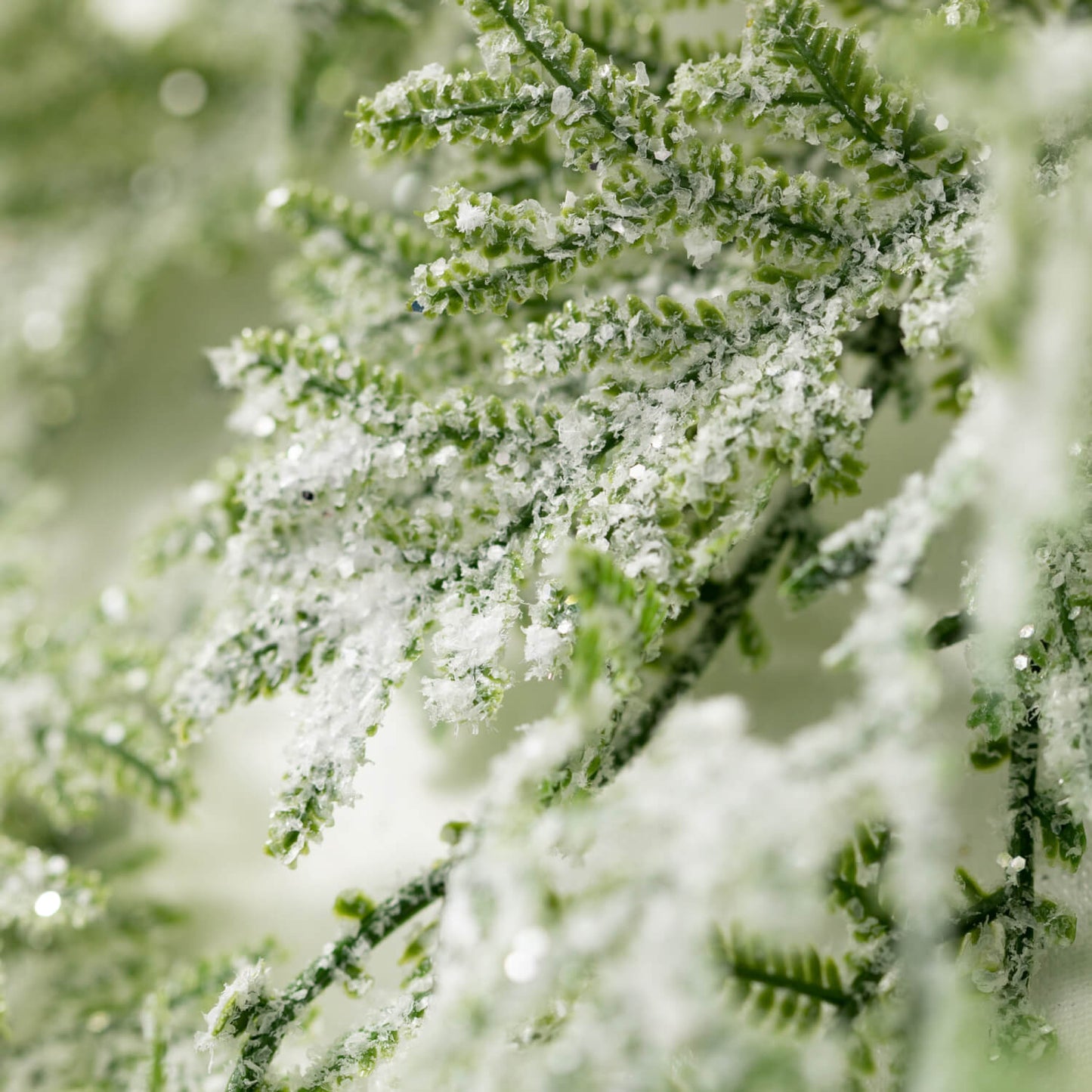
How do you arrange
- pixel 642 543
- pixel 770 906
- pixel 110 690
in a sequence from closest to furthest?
pixel 770 906
pixel 642 543
pixel 110 690

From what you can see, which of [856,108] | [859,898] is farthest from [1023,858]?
[856,108]

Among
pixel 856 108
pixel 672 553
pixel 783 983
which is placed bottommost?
pixel 783 983

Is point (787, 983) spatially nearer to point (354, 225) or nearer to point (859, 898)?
point (859, 898)

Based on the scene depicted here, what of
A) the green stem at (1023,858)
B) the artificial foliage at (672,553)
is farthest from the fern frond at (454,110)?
the green stem at (1023,858)

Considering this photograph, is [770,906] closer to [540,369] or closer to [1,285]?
[540,369]

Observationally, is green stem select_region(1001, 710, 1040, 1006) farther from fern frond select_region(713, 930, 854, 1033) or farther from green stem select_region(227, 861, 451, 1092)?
green stem select_region(227, 861, 451, 1092)

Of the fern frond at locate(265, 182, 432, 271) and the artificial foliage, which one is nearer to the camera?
the artificial foliage

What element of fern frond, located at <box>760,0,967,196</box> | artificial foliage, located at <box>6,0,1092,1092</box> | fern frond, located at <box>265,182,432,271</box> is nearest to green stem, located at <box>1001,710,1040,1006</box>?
artificial foliage, located at <box>6,0,1092,1092</box>

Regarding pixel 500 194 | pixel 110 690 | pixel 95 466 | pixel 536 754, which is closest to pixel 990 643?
pixel 536 754
